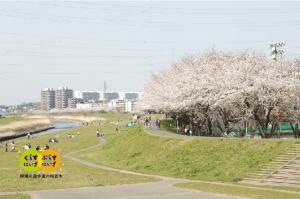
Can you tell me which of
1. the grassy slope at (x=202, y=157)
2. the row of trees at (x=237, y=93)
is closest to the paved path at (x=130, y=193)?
the grassy slope at (x=202, y=157)

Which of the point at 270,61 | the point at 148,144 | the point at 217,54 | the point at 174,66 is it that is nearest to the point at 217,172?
the point at 148,144

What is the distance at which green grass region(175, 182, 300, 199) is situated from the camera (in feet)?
89.7

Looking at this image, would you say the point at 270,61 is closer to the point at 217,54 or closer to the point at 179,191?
the point at 217,54

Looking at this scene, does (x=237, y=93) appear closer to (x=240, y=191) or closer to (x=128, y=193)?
(x=240, y=191)

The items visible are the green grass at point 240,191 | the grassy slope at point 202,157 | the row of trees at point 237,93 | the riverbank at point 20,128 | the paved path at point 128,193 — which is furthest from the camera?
the riverbank at point 20,128

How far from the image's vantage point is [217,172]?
130ft

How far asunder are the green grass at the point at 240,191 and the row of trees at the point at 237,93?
2180 cm

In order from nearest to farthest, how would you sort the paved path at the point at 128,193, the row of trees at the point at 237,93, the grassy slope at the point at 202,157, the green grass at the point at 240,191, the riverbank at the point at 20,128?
1. the green grass at the point at 240,191
2. the paved path at the point at 128,193
3. the grassy slope at the point at 202,157
4. the row of trees at the point at 237,93
5. the riverbank at the point at 20,128

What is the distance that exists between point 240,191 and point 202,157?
13783 mm

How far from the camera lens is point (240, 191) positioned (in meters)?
29.7

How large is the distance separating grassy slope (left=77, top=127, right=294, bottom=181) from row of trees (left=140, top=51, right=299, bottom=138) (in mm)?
8853

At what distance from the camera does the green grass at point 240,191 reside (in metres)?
27.3

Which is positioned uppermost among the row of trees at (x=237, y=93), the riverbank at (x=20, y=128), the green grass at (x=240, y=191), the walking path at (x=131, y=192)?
the row of trees at (x=237, y=93)

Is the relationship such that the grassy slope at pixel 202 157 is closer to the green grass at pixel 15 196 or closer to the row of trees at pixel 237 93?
the row of trees at pixel 237 93
